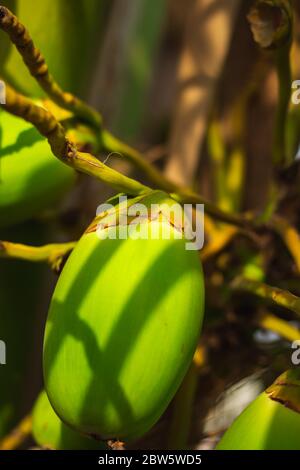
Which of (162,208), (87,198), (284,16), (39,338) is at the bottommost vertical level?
(39,338)

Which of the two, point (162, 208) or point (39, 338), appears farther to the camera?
point (39, 338)

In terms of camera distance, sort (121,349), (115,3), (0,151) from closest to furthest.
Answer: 1. (121,349)
2. (0,151)
3. (115,3)

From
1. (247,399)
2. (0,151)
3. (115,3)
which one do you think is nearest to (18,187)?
(0,151)

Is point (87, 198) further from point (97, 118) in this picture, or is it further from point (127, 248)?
point (127, 248)

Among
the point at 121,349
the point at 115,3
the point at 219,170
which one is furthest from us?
the point at 115,3

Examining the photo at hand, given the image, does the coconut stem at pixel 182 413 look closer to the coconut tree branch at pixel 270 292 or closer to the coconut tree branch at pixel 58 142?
the coconut tree branch at pixel 270 292

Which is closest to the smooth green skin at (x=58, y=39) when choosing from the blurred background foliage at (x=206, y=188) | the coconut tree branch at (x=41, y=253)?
the blurred background foliage at (x=206, y=188)

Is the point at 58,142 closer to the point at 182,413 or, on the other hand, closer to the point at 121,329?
the point at 121,329
